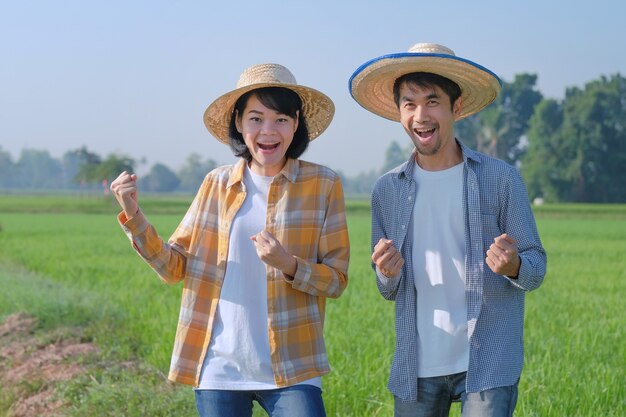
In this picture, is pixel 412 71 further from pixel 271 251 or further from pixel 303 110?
pixel 271 251

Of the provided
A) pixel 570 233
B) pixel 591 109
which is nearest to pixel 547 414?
pixel 570 233

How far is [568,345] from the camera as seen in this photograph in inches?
240

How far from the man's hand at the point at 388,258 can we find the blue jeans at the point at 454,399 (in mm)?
376

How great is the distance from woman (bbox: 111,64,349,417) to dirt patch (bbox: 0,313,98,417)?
8.60 feet

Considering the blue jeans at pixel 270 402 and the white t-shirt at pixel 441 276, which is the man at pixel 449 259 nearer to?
the white t-shirt at pixel 441 276

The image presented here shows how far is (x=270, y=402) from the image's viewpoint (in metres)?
2.66

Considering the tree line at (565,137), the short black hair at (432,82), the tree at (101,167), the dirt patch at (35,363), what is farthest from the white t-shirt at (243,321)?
the tree at (101,167)

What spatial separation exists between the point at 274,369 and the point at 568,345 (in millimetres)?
4004

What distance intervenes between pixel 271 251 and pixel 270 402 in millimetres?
500

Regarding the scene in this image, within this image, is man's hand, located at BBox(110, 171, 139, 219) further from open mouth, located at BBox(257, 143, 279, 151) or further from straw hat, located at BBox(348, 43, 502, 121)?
straw hat, located at BBox(348, 43, 502, 121)

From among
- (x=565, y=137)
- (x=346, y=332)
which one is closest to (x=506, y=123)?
(x=565, y=137)

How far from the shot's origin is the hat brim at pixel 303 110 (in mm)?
2824

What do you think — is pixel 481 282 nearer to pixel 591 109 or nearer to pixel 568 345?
pixel 568 345

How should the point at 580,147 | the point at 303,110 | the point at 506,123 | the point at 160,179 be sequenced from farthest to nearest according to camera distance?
1. the point at 160,179
2. the point at 506,123
3. the point at 580,147
4. the point at 303,110
